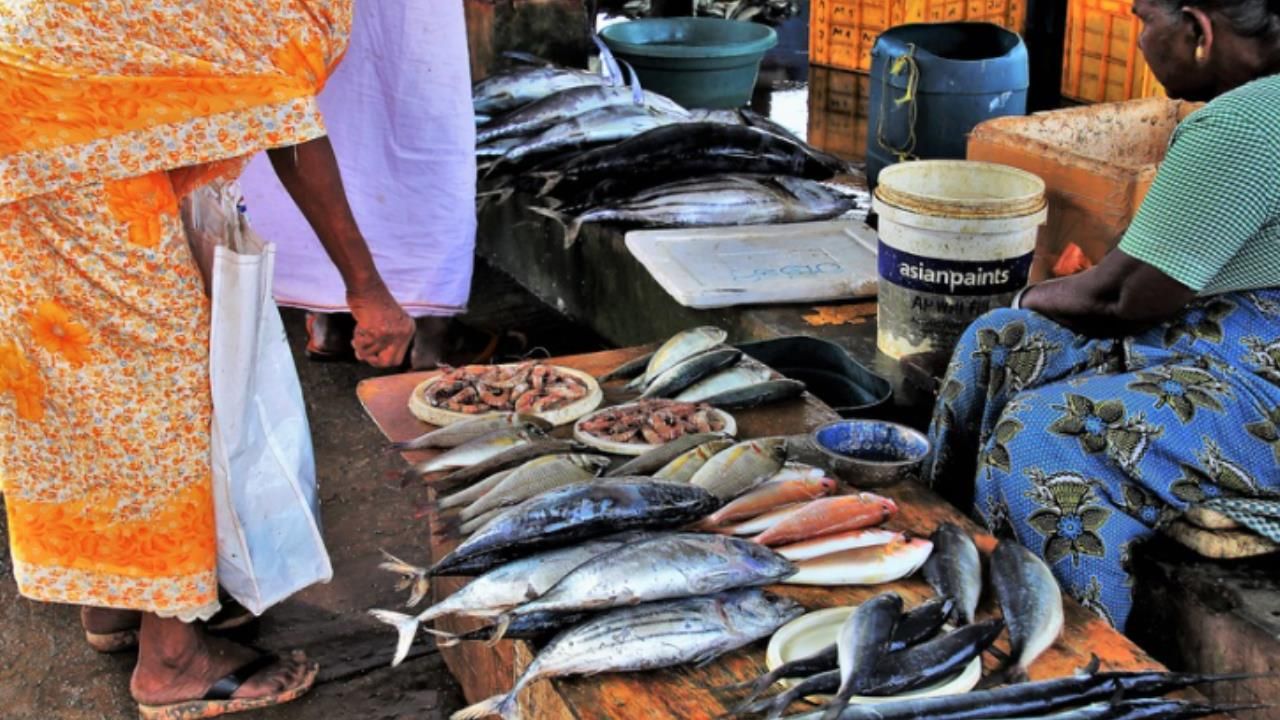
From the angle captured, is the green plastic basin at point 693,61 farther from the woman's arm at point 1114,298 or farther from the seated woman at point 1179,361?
the seated woman at point 1179,361

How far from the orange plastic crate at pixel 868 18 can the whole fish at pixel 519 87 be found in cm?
284

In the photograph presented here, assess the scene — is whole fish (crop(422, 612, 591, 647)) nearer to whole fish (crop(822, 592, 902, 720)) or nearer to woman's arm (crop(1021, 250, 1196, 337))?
whole fish (crop(822, 592, 902, 720))

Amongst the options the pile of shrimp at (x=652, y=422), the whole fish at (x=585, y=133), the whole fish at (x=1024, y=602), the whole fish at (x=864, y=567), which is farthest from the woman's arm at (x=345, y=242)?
the whole fish at (x=585, y=133)

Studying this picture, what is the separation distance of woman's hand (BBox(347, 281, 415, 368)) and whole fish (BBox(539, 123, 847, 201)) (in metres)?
2.75

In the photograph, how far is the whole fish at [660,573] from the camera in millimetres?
2424

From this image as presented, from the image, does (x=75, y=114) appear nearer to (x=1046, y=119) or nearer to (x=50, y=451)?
(x=50, y=451)

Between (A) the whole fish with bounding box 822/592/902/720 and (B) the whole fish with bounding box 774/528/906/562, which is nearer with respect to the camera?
(A) the whole fish with bounding box 822/592/902/720

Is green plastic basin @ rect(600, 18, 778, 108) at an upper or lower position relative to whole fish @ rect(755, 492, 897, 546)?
lower

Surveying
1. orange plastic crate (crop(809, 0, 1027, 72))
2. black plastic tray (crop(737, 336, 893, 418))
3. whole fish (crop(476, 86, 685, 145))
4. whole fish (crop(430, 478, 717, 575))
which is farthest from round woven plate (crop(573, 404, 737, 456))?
orange plastic crate (crop(809, 0, 1027, 72))

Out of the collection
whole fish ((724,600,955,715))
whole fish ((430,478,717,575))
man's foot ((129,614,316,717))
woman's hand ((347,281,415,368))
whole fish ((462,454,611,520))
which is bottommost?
man's foot ((129,614,316,717))

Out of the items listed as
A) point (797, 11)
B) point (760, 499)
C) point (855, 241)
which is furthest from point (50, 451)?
point (797, 11)

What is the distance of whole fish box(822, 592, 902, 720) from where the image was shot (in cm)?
211

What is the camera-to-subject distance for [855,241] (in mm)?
5363

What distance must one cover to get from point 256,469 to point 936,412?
182cm
